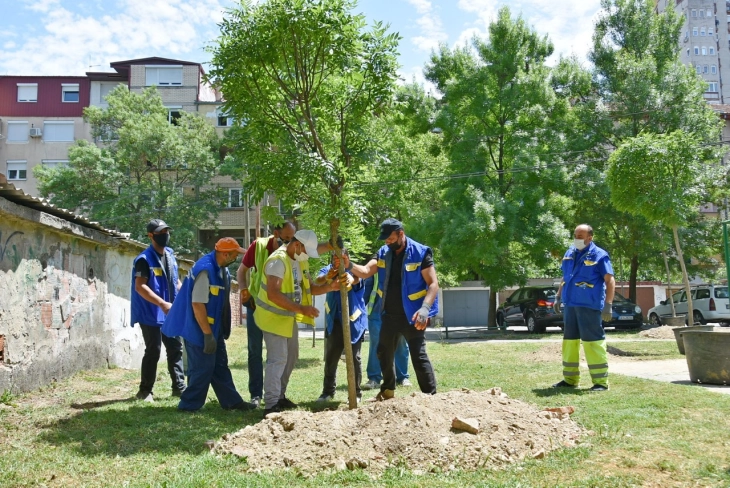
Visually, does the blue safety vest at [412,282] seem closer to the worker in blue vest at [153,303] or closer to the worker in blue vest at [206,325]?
the worker in blue vest at [206,325]

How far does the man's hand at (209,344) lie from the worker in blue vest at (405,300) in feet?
5.30

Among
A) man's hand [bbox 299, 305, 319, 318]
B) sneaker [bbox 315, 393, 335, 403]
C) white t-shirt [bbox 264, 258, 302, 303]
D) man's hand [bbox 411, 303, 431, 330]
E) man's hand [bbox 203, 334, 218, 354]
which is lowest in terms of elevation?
sneaker [bbox 315, 393, 335, 403]

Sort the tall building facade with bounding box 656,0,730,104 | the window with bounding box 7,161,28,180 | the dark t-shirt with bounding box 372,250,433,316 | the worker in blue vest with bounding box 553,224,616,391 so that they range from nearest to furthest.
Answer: the dark t-shirt with bounding box 372,250,433,316 → the worker in blue vest with bounding box 553,224,616,391 → the window with bounding box 7,161,28,180 → the tall building facade with bounding box 656,0,730,104

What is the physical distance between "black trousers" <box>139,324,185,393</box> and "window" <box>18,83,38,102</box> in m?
49.4

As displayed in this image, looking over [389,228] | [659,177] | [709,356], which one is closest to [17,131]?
[659,177]

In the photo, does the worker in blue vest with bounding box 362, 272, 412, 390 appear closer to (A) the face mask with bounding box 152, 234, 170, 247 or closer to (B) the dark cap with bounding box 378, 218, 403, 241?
(B) the dark cap with bounding box 378, 218, 403, 241

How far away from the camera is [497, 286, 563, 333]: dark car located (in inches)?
926

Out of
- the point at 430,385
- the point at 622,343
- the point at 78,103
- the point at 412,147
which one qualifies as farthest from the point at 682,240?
the point at 78,103

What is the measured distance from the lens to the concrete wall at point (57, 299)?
7.65 m

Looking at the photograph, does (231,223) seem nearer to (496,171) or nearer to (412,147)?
(412,147)

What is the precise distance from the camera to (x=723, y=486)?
3.89 meters

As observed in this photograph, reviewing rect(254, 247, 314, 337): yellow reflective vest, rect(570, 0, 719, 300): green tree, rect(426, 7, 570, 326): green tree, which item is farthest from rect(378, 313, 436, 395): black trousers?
rect(570, 0, 719, 300): green tree

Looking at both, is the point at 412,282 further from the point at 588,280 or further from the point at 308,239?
the point at 588,280

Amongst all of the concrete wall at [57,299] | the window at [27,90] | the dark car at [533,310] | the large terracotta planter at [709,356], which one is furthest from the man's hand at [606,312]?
the window at [27,90]
